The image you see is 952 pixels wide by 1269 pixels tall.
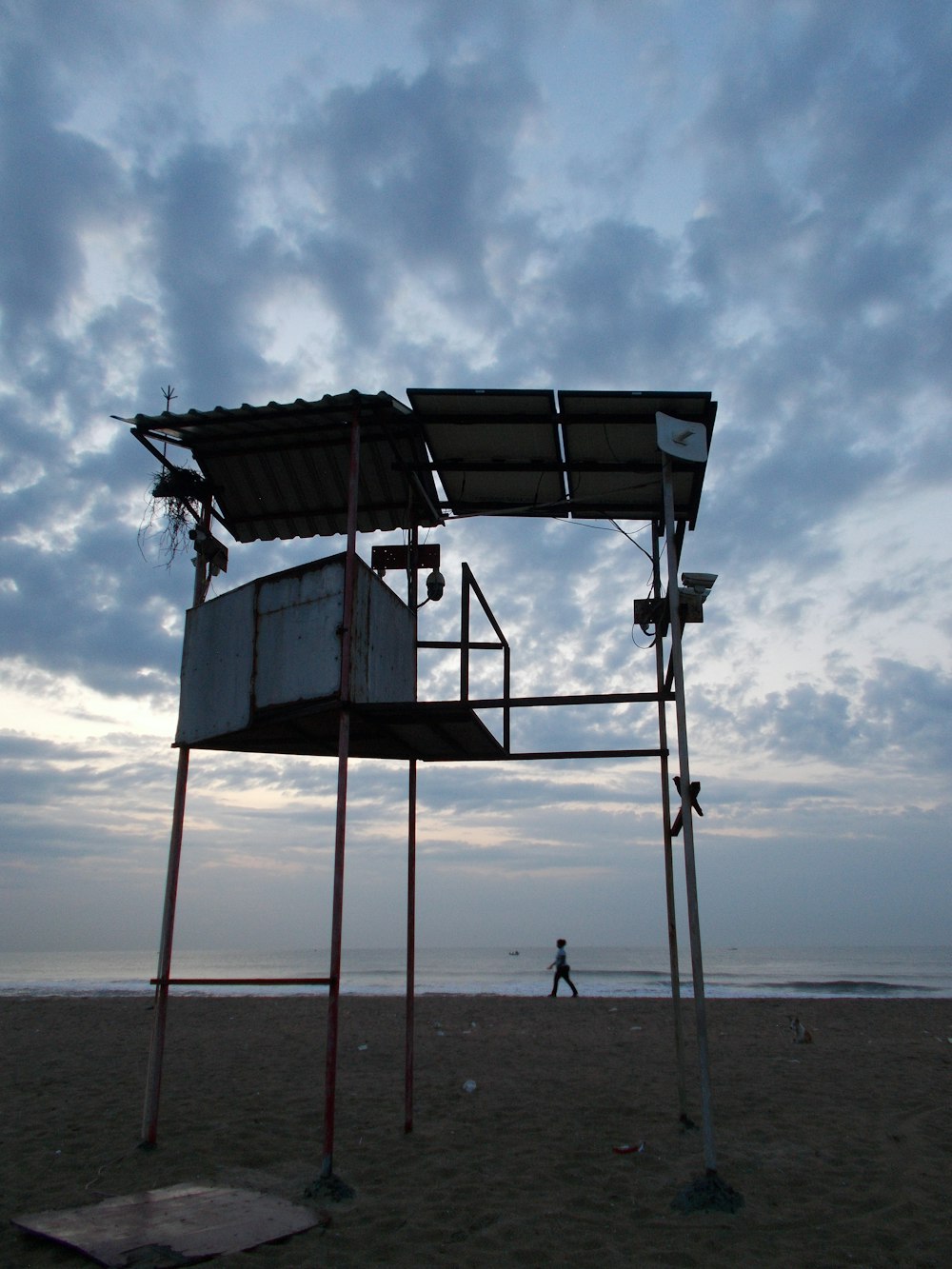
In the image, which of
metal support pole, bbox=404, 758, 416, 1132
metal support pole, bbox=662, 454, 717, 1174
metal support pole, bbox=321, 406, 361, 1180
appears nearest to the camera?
metal support pole, bbox=662, 454, 717, 1174

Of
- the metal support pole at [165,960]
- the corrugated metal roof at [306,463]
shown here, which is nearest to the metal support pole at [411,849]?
the corrugated metal roof at [306,463]

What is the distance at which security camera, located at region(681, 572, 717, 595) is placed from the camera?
714cm

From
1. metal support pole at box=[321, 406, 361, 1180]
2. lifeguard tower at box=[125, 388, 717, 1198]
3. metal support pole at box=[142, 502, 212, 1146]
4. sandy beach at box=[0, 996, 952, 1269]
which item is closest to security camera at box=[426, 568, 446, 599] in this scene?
lifeguard tower at box=[125, 388, 717, 1198]

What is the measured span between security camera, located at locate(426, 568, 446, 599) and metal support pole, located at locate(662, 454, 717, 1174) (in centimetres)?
274

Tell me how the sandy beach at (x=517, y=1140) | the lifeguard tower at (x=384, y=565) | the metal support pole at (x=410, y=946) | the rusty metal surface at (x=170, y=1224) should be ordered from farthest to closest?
the metal support pole at (x=410, y=946), the lifeguard tower at (x=384, y=565), the sandy beach at (x=517, y=1140), the rusty metal surface at (x=170, y=1224)

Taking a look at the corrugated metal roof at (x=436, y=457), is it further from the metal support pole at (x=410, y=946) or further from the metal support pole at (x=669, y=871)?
the metal support pole at (x=410, y=946)

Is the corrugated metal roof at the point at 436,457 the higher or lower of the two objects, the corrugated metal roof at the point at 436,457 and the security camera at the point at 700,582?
the higher

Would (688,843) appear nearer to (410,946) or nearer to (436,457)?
(410,946)

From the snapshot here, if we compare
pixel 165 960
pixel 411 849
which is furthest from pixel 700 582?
pixel 165 960

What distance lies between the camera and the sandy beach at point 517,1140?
5.39 meters

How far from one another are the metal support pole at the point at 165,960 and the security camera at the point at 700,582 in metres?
5.00

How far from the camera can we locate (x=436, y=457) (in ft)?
27.7

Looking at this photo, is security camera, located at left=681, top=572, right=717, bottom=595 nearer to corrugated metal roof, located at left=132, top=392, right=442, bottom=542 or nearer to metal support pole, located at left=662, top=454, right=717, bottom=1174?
metal support pole, located at left=662, top=454, right=717, bottom=1174

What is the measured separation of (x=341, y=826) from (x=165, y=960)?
2.62 metres
